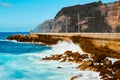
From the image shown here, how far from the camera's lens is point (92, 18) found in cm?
7562

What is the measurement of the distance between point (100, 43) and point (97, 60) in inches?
301

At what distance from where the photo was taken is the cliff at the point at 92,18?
220ft

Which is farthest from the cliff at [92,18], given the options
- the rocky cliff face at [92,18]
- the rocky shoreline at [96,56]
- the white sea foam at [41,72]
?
the white sea foam at [41,72]

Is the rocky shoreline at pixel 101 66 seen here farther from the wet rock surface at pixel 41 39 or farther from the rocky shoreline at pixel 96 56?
the wet rock surface at pixel 41 39

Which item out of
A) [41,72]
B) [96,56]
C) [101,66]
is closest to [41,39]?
[96,56]

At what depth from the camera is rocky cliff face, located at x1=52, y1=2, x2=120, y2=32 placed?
6706 cm

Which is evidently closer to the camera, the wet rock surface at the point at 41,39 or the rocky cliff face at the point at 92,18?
the wet rock surface at the point at 41,39

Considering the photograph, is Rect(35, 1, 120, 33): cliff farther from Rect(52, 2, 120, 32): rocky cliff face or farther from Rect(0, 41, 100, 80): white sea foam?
Rect(0, 41, 100, 80): white sea foam

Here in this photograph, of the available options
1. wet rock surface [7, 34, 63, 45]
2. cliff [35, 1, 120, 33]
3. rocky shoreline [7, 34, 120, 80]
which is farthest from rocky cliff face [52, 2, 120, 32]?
rocky shoreline [7, 34, 120, 80]

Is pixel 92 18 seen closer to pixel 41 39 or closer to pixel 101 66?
pixel 41 39

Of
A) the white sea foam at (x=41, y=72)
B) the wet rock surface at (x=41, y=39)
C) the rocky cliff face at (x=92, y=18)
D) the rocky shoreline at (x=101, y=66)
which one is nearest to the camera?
the rocky shoreline at (x=101, y=66)

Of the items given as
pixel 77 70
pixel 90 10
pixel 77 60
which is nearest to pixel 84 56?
pixel 77 60

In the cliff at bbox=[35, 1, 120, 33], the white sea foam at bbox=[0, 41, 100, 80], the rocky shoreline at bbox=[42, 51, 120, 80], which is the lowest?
the white sea foam at bbox=[0, 41, 100, 80]

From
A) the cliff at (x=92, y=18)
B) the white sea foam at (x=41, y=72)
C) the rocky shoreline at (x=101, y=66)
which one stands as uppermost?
the cliff at (x=92, y=18)
